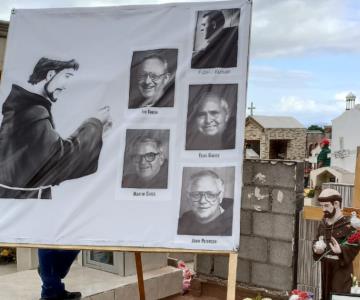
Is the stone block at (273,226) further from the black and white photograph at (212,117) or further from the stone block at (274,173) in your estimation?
the black and white photograph at (212,117)

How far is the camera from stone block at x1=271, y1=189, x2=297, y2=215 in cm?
397

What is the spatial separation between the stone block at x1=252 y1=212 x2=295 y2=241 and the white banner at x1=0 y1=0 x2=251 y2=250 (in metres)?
1.45

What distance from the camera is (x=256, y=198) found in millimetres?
4164

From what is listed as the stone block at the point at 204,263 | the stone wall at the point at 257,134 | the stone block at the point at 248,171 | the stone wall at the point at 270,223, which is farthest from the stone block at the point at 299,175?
the stone wall at the point at 257,134

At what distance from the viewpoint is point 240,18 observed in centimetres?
296

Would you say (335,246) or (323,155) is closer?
(335,246)

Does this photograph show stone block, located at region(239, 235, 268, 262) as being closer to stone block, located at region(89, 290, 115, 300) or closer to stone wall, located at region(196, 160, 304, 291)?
stone wall, located at region(196, 160, 304, 291)

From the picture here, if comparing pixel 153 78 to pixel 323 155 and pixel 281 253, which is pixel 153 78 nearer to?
pixel 281 253

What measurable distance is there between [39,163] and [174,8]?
1326 mm

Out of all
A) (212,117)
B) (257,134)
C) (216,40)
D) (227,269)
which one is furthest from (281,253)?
(257,134)

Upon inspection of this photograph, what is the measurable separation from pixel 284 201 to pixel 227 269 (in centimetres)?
93

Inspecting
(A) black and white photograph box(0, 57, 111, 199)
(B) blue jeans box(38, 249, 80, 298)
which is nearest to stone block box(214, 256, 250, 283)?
(B) blue jeans box(38, 249, 80, 298)

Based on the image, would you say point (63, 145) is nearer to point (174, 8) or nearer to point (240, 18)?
point (174, 8)

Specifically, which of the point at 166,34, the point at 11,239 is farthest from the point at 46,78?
the point at 11,239
